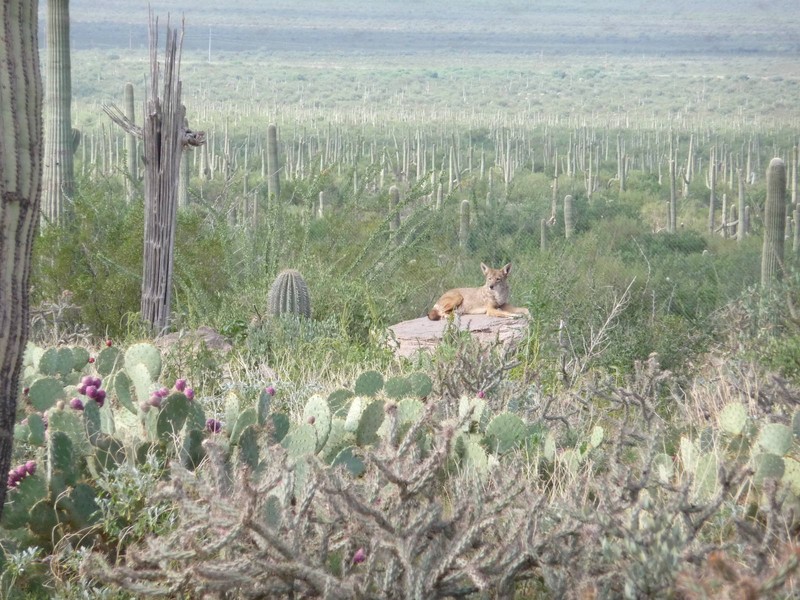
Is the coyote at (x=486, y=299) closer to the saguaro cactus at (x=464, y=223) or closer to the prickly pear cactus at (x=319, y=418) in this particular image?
the prickly pear cactus at (x=319, y=418)

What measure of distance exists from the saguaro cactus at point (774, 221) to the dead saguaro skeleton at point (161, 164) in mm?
7267

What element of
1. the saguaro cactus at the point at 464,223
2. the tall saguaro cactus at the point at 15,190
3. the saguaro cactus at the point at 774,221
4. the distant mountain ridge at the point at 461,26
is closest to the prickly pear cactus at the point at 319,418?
the tall saguaro cactus at the point at 15,190

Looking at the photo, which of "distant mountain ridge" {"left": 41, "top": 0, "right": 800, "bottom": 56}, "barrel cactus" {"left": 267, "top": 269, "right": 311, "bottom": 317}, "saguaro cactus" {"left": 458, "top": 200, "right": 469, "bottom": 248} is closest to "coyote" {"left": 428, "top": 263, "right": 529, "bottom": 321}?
"barrel cactus" {"left": 267, "top": 269, "right": 311, "bottom": 317}

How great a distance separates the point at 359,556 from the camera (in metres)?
3.09

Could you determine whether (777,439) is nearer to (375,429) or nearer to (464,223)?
(375,429)

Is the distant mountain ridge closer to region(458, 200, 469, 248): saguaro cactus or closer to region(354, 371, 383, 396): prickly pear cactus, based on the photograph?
region(458, 200, 469, 248): saguaro cactus

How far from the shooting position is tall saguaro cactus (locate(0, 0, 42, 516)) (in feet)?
10.4

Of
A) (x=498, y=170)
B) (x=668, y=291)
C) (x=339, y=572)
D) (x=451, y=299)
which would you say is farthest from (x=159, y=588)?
(x=498, y=170)

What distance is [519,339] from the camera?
286 inches

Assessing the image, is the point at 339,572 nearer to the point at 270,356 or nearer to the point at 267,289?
the point at 270,356

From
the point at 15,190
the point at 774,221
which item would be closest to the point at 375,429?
the point at 15,190

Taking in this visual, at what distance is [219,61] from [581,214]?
8960 centimetres

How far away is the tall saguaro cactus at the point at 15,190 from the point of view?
317 centimetres

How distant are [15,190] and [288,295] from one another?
463 cm
